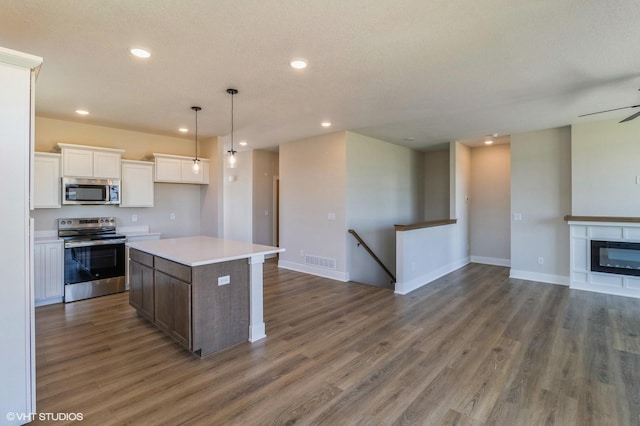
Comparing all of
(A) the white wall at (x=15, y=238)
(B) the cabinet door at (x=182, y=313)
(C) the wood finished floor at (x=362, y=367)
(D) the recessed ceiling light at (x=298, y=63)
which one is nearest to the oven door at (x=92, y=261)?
(C) the wood finished floor at (x=362, y=367)

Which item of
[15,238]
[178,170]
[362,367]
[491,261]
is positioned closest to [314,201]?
[178,170]

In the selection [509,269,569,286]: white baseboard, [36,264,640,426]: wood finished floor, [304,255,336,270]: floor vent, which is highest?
[304,255,336,270]: floor vent

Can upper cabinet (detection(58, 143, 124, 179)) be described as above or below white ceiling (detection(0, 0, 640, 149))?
below

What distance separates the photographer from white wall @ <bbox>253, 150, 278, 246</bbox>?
308 inches

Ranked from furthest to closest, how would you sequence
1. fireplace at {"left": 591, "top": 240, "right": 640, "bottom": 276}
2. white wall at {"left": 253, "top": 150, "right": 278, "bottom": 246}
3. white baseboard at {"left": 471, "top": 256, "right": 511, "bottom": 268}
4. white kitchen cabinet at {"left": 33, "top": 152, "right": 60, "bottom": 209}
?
white wall at {"left": 253, "top": 150, "right": 278, "bottom": 246}, white baseboard at {"left": 471, "top": 256, "right": 511, "bottom": 268}, fireplace at {"left": 591, "top": 240, "right": 640, "bottom": 276}, white kitchen cabinet at {"left": 33, "top": 152, "right": 60, "bottom": 209}

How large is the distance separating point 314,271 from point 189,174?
3046 mm

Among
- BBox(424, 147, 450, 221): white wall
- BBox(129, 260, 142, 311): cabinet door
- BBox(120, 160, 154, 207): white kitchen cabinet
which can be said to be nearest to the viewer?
BBox(129, 260, 142, 311): cabinet door

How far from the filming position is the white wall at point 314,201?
5.81 metres

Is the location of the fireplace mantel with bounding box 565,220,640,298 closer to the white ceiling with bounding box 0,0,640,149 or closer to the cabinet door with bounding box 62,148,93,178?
the white ceiling with bounding box 0,0,640,149

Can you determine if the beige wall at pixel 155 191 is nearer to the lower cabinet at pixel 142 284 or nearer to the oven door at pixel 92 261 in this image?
the oven door at pixel 92 261

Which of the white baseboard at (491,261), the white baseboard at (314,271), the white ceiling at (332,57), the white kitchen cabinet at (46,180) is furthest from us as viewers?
the white baseboard at (491,261)

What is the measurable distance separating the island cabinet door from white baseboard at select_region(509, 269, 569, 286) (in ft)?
19.1

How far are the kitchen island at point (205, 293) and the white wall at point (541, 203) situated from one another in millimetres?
5025

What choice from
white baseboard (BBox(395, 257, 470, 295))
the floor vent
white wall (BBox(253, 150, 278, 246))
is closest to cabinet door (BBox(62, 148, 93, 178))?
white wall (BBox(253, 150, 278, 246))
